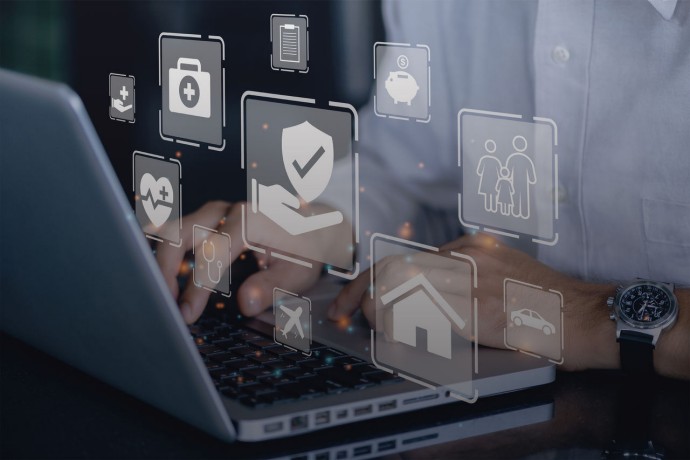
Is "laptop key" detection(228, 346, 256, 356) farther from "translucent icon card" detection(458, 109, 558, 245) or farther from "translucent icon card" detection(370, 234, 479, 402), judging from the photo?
"translucent icon card" detection(458, 109, 558, 245)

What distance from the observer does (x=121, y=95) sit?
0.92 meters

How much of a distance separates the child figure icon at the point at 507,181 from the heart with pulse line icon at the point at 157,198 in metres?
0.30

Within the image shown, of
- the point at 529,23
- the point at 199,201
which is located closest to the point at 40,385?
the point at 199,201

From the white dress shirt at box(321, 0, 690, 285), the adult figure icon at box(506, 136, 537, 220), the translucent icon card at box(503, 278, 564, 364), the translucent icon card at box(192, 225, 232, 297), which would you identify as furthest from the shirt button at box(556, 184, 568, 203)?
the translucent icon card at box(192, 225, 232, 297)

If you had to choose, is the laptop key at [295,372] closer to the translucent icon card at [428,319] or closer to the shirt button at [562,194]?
the translucent icon card at [428,319]

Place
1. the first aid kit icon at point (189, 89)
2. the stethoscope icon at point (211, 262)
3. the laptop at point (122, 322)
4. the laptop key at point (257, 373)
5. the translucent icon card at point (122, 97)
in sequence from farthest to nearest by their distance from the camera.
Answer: the translucent icon card at point (122, 97)
the first aid kit icon at point (189, 89)
the stethoscope icon at point (211, 262)
the laptop key at point (257, 373)
the laptop at point (122, 322)

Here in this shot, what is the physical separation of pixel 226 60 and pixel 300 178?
136mm

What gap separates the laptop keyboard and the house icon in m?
0.05

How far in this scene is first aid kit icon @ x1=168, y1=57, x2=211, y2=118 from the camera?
0.81 m

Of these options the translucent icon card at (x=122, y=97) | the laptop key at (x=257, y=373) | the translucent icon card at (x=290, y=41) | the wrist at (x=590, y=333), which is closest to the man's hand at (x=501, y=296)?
the wrist at (x=590, y=333)

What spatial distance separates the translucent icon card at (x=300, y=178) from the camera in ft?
2.37

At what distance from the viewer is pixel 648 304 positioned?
1.88 feet

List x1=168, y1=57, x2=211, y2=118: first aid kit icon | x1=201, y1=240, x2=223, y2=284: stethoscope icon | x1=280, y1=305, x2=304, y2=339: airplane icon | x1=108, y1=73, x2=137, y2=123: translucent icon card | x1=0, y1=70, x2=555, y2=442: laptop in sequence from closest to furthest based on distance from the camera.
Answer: x1=0, y1=70, x2=555, y2=442: laptop → x1=280, y1=305, x2=304, y2=339: airplane icon → x1=201, y1=240, x2=223, y2=284: stethoscope icon → x1=168, y1=57, x2=211, y2=118: first aid kit icon → x1=108, y1=73, x2=137, y2=123: translucent icon card

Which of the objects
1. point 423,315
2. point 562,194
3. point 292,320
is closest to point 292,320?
point 292,320
